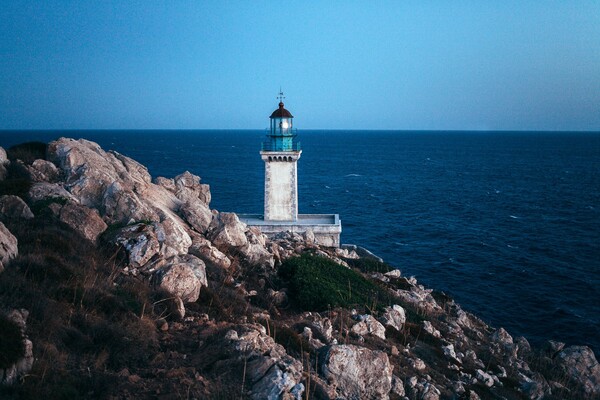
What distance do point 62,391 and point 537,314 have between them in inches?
1125

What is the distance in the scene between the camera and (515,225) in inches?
2067

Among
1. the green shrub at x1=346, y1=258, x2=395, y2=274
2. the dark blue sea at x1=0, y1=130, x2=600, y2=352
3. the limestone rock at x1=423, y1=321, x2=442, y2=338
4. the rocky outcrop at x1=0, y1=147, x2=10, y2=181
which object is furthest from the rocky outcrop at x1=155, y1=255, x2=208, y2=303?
the dark blue sea at x1=0, y1=130, x2=600, y2=352

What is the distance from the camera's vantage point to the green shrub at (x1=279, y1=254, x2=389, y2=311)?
15.0 metres

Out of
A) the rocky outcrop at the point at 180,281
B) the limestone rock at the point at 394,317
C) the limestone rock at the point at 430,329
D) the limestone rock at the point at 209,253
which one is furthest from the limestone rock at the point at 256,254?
the limestone rock at the point at 430,329

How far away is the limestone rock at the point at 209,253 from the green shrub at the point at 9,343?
747cm

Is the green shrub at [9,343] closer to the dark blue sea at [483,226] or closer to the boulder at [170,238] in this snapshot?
the boulder at [170,238]

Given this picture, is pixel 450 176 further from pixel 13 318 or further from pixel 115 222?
pixel 13 318

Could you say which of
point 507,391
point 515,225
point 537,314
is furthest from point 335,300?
point 515,225

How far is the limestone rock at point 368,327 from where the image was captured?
1325 centimetres

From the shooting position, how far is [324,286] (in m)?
16.0

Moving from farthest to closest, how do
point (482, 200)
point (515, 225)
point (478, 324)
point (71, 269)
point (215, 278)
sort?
point (482, 200) < point (515, 225) < point (478, 324) < point (215, 278) < point (71, 269)

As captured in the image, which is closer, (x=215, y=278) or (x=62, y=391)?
(x=62, y=391)

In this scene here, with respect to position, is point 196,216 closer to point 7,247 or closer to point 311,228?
point 7,247

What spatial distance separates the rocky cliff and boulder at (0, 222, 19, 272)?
0.10ft
